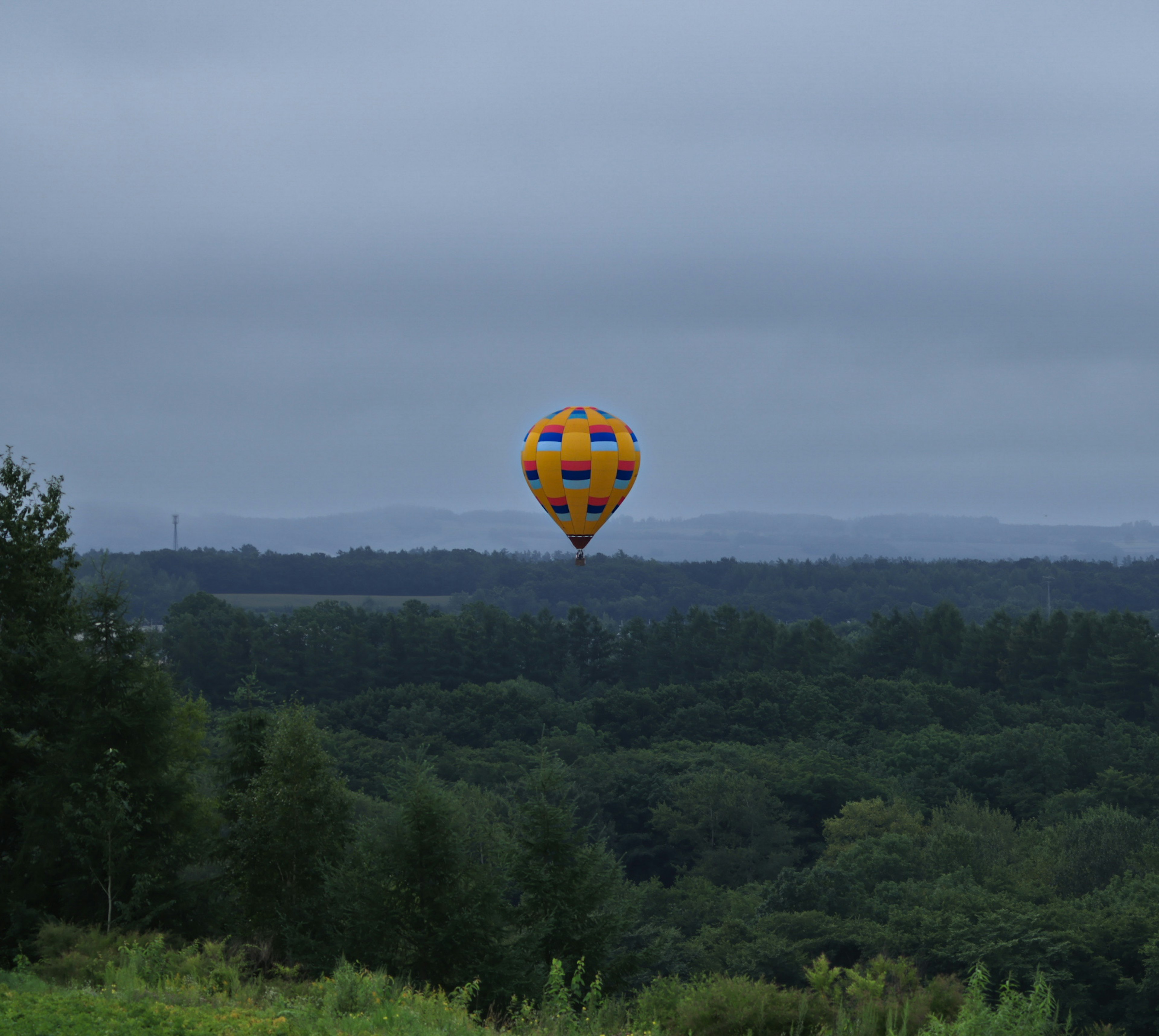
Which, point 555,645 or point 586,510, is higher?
point 586,510

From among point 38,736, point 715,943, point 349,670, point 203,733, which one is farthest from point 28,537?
point 349,670

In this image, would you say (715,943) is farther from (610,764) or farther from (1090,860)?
(610,764)

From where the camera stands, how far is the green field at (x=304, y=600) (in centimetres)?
17138

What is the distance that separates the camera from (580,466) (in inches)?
1182

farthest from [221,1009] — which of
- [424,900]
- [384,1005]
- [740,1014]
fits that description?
[424,900]

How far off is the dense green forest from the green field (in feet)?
232

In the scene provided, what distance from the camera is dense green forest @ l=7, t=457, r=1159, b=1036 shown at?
19812 mm

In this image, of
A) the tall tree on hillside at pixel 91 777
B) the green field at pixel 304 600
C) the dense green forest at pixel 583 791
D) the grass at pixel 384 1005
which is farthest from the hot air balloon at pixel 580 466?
the green field at pixel 304 600

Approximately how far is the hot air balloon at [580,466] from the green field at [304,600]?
13803 cm

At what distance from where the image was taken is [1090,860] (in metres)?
42.8

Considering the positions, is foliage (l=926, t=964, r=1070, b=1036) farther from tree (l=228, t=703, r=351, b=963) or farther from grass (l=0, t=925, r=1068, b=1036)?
tree (l=228, t=703, r=351, b=963)

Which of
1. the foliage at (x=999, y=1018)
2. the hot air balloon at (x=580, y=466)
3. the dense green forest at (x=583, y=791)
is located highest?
the hot air balloon at (x=580, y=466)

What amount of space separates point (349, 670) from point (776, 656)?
37274mm

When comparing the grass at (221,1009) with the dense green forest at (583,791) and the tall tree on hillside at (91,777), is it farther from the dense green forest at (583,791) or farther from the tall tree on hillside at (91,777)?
the tall tree on hillside at (91,777)
